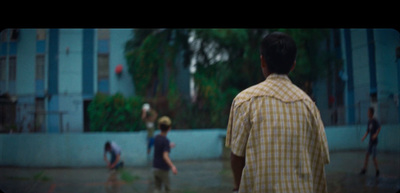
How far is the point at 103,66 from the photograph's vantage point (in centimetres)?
1180

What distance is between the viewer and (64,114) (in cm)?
1023

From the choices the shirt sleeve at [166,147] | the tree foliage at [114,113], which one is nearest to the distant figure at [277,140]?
the shirt sleeve at [166,147]

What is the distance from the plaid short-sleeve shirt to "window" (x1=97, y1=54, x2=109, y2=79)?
1056cm

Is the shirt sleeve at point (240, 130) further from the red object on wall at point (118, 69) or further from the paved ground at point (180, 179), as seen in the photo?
the red object on wall at point (118, 69)

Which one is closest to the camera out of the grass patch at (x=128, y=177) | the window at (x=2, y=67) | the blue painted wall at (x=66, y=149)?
the grass patch at (x=128, y=177)

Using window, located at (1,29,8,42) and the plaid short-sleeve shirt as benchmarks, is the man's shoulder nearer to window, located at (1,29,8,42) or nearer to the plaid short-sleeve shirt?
the plaid short-sleeve shirt

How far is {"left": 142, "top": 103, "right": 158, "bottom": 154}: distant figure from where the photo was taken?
10.2 m

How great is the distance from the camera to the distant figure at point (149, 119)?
33.4ft

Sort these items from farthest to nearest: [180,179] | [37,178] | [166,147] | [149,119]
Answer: [149,119] < [37,178] < [180,179] < [166,147]

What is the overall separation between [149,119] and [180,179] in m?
3.65

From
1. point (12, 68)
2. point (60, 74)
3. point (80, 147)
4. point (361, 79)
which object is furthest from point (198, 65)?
point (12, 68)

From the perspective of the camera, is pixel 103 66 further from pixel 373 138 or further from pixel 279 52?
pixel 279 52

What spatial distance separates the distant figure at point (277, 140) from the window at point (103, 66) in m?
10.5

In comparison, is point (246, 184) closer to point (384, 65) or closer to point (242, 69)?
point (384, 65)
